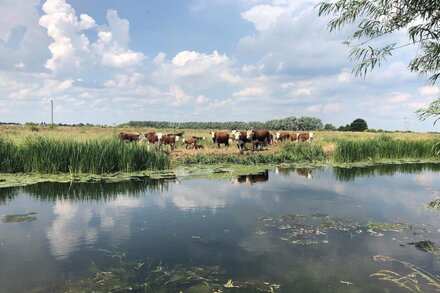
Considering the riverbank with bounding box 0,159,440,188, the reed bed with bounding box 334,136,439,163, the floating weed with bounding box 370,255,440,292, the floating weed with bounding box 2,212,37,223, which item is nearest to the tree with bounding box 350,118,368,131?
the reed bed with bounding box 334,136,439,163

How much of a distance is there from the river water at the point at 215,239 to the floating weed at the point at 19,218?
1.0 inches

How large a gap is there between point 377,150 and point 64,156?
60.5 feet

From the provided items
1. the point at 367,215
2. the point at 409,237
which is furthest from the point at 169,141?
the point at 409,237

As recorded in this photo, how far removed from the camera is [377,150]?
2314 cm

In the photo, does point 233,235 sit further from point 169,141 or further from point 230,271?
point 169,141

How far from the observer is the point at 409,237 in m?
7.33

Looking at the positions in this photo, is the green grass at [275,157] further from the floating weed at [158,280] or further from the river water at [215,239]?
the floating weed at [158,280]

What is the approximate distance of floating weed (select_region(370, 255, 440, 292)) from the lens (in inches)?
200

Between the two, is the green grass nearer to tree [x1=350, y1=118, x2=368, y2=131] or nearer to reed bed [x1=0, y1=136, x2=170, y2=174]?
reed bed [x1=0, y1=136, x2=170, y2=174]

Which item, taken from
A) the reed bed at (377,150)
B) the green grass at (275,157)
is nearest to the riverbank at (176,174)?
the green grass at (275,157)

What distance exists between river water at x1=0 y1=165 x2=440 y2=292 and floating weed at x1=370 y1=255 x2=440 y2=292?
0.01 m

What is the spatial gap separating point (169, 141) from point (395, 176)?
13201 millimetres

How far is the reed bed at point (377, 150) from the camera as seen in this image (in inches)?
856

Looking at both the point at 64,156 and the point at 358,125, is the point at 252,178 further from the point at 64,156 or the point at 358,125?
the point at 358,125
